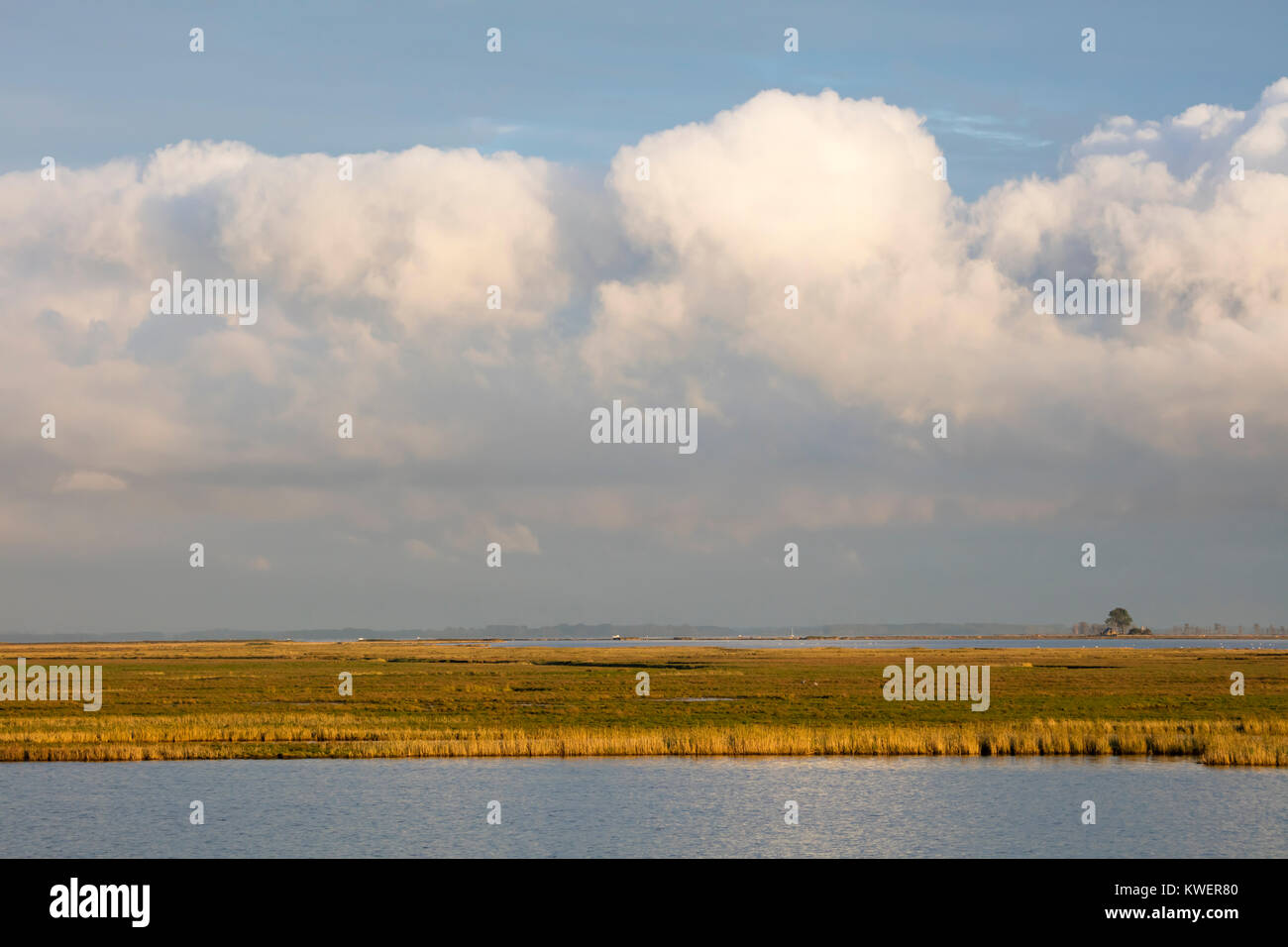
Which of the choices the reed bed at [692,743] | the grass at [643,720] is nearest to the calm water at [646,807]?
the reed bed at [692,743]

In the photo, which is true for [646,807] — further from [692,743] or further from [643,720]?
[643,720]

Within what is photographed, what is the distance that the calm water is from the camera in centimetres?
3381

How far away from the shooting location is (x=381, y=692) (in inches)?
3450

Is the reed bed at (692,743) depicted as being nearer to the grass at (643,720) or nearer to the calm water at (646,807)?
the grass at (643,720)

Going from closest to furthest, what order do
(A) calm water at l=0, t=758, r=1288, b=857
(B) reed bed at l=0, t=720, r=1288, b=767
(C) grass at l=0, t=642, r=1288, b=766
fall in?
(A) calm water at l=0, t=758, r=1288, b=857 → (B) reed bed at l=0, t=720, r=1288, b=767 → (C) grass at l=0, t=642, r=1288, b=766

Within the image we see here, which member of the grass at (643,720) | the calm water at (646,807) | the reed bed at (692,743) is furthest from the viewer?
the grass at (643,720)

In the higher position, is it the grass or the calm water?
the grass

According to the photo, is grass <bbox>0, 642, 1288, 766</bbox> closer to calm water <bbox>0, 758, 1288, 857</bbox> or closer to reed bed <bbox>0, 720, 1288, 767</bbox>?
reed bed <bbox>0, 720, 1288, 767</bbox>

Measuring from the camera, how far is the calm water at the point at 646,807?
33812mm

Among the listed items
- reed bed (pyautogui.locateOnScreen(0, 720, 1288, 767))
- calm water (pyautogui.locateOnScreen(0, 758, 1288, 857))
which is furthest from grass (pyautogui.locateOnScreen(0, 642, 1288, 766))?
calm water (pyautogui.locateOnScreen(0, 758, 1288, 857))

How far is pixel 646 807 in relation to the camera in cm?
3919

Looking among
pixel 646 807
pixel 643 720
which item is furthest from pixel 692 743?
pixel 646 807
